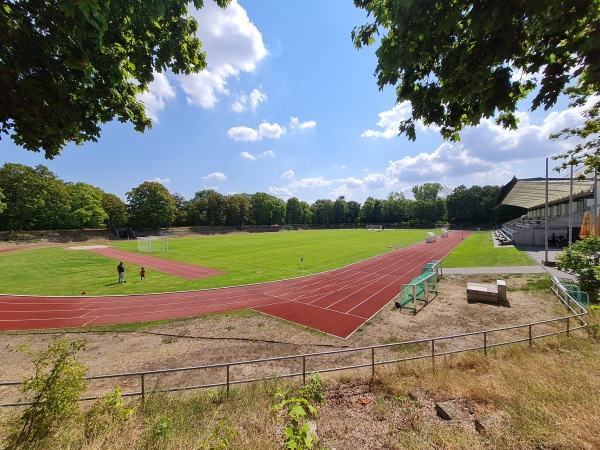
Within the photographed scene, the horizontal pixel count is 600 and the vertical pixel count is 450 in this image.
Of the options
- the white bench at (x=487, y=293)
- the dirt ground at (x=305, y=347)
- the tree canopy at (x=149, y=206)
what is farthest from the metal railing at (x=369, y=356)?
the tree canopy at (x=149, y=206)

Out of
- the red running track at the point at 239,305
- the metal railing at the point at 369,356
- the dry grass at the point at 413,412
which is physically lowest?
the red running track at the point at 239,305

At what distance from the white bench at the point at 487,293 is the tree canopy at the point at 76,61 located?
17848 millimetres

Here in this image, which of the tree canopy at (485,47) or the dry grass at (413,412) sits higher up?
the tree canopy at (485,47)

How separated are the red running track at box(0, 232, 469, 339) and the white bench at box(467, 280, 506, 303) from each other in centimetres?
449

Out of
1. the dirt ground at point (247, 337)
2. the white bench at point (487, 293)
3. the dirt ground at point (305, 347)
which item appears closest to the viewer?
the dirt ground at point (305, 347)

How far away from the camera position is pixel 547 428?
3.87 metres

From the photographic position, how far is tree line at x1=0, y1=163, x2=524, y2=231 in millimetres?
62250

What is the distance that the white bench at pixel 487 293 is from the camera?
49.3 feet

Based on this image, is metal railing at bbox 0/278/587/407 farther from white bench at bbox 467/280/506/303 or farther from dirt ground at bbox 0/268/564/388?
white bench at bbox 467/280/506/303

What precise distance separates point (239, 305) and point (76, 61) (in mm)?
14483

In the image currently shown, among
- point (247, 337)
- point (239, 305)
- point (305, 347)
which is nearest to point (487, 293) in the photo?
point (305, 347)

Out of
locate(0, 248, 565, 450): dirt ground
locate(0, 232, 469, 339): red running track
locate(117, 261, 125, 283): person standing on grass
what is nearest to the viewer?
locate(0, 248, 565, 450): dirt ground

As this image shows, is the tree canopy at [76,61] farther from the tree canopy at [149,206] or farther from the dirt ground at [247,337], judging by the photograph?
Answer: the tree canopy at [149,206]

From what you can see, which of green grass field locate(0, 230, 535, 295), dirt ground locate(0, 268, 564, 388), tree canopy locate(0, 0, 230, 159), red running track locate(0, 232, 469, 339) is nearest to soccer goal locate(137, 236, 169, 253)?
green grass field locate(0, 230, 535, 295)
